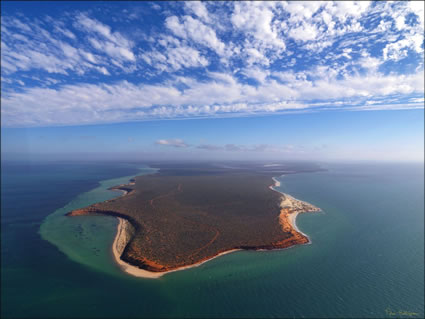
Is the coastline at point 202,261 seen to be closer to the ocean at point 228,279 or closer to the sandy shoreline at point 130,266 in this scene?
the sandy shoreline at point 130,266

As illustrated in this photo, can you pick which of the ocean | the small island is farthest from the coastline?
the ocean

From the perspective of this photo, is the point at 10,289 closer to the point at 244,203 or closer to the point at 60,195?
the point at 244,203

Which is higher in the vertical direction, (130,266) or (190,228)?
(190,228)

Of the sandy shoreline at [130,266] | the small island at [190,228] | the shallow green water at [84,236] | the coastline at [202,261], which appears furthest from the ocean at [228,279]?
the small island at [190,228]

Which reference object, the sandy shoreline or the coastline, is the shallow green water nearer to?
the sandy shoreline

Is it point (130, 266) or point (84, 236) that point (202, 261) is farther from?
point (84, 236)

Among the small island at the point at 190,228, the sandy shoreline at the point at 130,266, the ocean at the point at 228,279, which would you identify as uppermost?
the small island at the point at 190,228

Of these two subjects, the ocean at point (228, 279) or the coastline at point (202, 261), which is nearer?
the ocean at point (228, 279)

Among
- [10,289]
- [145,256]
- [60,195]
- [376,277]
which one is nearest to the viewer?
[10,289]

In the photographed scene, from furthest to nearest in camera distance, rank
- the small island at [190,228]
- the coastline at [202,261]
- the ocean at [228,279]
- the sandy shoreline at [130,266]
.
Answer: the small island at [190,228], the coastline at [202,261], the sandy shoreline at [130,266], the ocean at [228,279]

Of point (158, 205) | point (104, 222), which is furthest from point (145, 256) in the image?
point (158, 205)

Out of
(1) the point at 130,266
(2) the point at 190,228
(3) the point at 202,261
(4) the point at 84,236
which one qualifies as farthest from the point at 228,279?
(4) the point at 84,236
